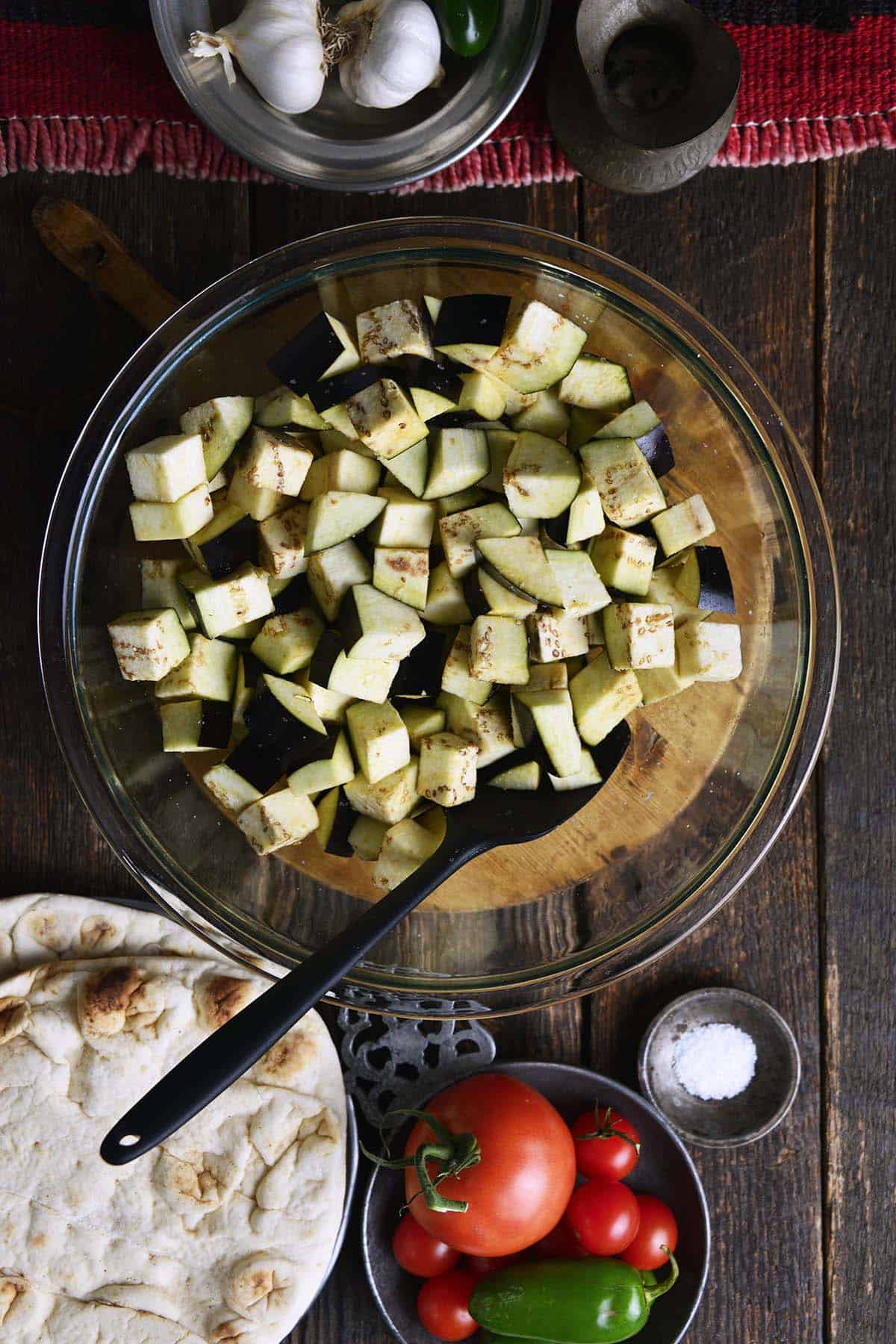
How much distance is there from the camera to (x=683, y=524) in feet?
5.42

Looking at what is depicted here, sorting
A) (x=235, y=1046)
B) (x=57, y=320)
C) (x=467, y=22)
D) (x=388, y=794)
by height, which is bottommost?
(x=235, y=1046)

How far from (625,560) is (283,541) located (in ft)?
1.80

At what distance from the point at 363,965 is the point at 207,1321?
2.62 feet

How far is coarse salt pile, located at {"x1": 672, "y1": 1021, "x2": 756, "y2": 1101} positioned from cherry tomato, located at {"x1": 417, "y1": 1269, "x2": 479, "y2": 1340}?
0.59 meters

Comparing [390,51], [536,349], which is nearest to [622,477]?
[536,349]

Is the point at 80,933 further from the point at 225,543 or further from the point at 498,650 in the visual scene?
the point at 498,650

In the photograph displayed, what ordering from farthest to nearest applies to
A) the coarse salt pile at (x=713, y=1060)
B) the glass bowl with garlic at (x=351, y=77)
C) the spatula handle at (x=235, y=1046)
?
the coarse salt pile at (x=713, y=1060) → the glass bowl with garlic at (x=351, y=77) → the spatula handle at (x=235, y=1046)

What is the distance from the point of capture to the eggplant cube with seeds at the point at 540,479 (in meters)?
1.56

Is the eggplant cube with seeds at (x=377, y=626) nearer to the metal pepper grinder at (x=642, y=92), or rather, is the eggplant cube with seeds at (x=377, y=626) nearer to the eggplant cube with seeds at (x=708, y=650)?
the eggplant cube with seeds at (x=708, y=650)

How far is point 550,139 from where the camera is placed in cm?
189

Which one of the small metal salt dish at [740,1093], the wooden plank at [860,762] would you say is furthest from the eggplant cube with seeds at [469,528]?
the small metal salt dish at [740,1093]

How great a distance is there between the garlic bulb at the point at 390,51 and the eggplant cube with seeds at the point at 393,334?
0.46m

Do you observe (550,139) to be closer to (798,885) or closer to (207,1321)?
(798,885)

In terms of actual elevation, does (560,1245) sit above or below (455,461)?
below
